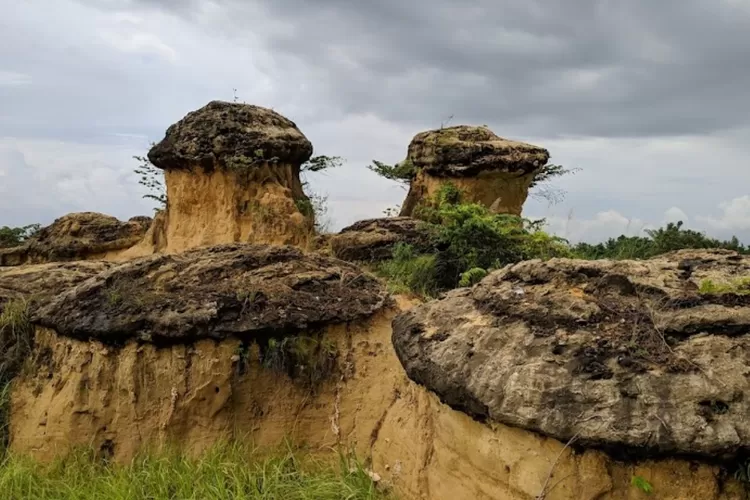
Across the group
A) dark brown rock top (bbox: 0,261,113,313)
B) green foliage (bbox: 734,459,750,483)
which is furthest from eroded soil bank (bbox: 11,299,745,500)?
green foliage (bbox: 734,459,750,483)

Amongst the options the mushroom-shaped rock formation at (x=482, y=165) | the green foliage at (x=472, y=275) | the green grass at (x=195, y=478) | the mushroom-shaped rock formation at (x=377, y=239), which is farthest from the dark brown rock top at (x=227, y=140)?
the green grass at (x=195, y=478)

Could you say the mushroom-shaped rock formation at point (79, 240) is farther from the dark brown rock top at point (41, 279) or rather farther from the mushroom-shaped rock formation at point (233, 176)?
the dark brown rock top at point (41, 279)

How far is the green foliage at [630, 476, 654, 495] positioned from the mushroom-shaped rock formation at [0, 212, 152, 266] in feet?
40.5

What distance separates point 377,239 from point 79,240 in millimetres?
6724

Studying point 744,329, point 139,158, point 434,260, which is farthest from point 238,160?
point 744,329

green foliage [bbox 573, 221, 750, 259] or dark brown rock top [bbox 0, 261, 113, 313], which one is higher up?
green foliage [bbox 573, 221, 750, 259]

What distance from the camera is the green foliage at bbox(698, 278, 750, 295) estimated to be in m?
3.74

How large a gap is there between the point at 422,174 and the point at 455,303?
10498 mm

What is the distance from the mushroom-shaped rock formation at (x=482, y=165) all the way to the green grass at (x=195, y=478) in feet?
29.2

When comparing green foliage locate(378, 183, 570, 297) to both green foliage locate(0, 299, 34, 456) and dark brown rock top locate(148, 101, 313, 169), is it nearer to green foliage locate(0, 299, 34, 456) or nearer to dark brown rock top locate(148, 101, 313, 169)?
dark brown rock top locate(148, 101, 313, 169)

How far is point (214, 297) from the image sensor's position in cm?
555

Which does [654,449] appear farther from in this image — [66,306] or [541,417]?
[66,306]

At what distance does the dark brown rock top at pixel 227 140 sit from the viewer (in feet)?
36.1

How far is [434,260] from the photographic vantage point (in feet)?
28.5
